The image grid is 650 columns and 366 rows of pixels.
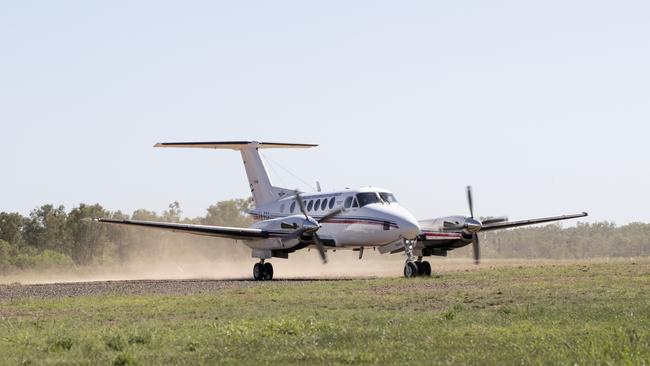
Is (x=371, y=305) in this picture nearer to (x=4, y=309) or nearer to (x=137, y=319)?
(x=137, y=319)

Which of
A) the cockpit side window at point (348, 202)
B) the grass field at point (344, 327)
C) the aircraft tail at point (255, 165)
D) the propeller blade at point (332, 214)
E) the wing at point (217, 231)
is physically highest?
the aircraft tail at point (255, 165)

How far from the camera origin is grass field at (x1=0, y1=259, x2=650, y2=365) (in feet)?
54.5

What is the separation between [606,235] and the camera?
469 ft

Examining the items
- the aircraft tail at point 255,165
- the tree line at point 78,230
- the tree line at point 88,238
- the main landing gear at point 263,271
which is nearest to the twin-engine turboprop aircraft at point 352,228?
the main landing gear at point 263,271

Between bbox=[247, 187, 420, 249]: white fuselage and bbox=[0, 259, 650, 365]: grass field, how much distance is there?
8550 mm

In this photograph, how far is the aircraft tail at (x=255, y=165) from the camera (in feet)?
166

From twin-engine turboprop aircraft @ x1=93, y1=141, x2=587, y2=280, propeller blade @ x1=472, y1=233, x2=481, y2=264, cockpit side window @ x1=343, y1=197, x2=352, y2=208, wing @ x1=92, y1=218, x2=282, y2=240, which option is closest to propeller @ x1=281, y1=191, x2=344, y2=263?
twin-engine turboprop aircraft @ x1=93, y1=141, x2=587, y2=280

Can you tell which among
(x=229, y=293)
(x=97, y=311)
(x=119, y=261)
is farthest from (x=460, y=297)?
(x=119, y=261)

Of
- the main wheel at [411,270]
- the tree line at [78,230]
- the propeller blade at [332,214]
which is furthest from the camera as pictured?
the tree line at [78,230]

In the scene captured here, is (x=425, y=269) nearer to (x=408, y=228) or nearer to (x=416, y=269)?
(x=416, y=269)

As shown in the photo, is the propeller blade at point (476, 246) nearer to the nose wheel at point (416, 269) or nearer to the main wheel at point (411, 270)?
the nose wheel at point (416, 269)

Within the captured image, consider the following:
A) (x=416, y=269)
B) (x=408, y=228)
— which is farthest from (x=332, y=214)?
(x=416, y=269)

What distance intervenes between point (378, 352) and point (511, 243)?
357ft

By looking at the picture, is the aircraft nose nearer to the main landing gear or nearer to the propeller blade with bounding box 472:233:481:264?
the propeller blade with bounding box 472:233:481:264
